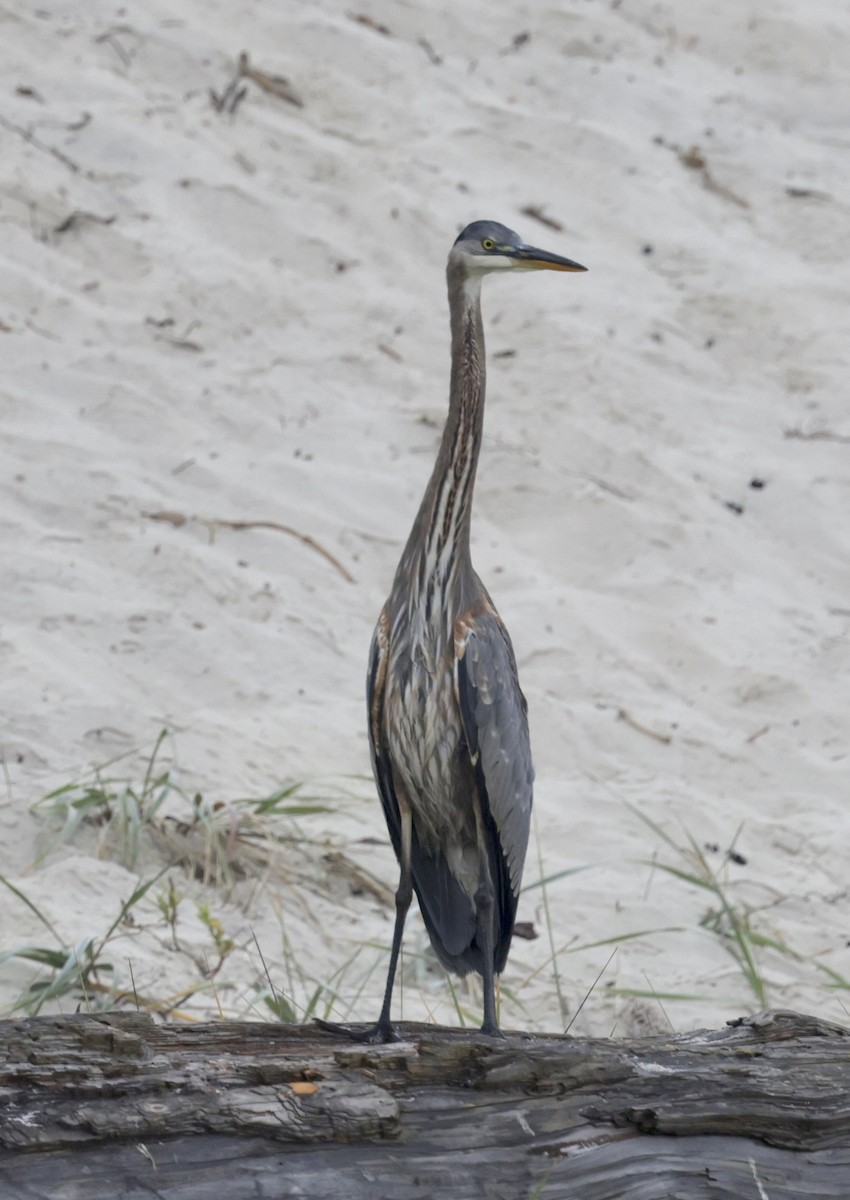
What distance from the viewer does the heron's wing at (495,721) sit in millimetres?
3635

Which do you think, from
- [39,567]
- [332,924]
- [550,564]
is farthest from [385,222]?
[332,924]

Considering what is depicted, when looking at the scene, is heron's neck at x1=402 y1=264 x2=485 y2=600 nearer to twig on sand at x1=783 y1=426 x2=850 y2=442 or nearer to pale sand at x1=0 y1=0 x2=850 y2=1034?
pale sand at x1=0 y1=0 x2=850 y2=1034

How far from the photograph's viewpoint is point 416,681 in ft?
12.0

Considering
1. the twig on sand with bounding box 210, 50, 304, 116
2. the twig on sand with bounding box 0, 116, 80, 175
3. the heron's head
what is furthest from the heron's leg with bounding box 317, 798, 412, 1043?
the twig on sand with bounding box 210, 50, 304, 116

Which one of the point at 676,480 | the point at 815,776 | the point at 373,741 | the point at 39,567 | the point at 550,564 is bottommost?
the point at 373,741

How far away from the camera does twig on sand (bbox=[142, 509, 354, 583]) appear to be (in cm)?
602

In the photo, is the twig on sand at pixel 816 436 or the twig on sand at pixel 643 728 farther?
the twig on sand at pixel 816 436

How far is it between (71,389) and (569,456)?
81.0 inches

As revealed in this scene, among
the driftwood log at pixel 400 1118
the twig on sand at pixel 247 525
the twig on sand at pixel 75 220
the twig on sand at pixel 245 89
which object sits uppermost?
the twig on sand at pixel 245 89

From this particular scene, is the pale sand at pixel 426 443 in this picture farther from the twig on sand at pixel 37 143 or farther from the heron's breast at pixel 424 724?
the heron's breast at pixel 424 724

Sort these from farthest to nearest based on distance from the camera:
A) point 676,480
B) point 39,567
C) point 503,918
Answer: point 676,480, point 39,567, point 503,918

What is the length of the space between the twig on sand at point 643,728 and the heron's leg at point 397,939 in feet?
6.83

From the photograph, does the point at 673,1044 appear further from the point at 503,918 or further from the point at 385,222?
the point at 385,222

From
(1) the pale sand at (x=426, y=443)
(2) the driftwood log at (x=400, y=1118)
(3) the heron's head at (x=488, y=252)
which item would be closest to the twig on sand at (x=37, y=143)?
(1) the pale sand at (x=426, y=443)
